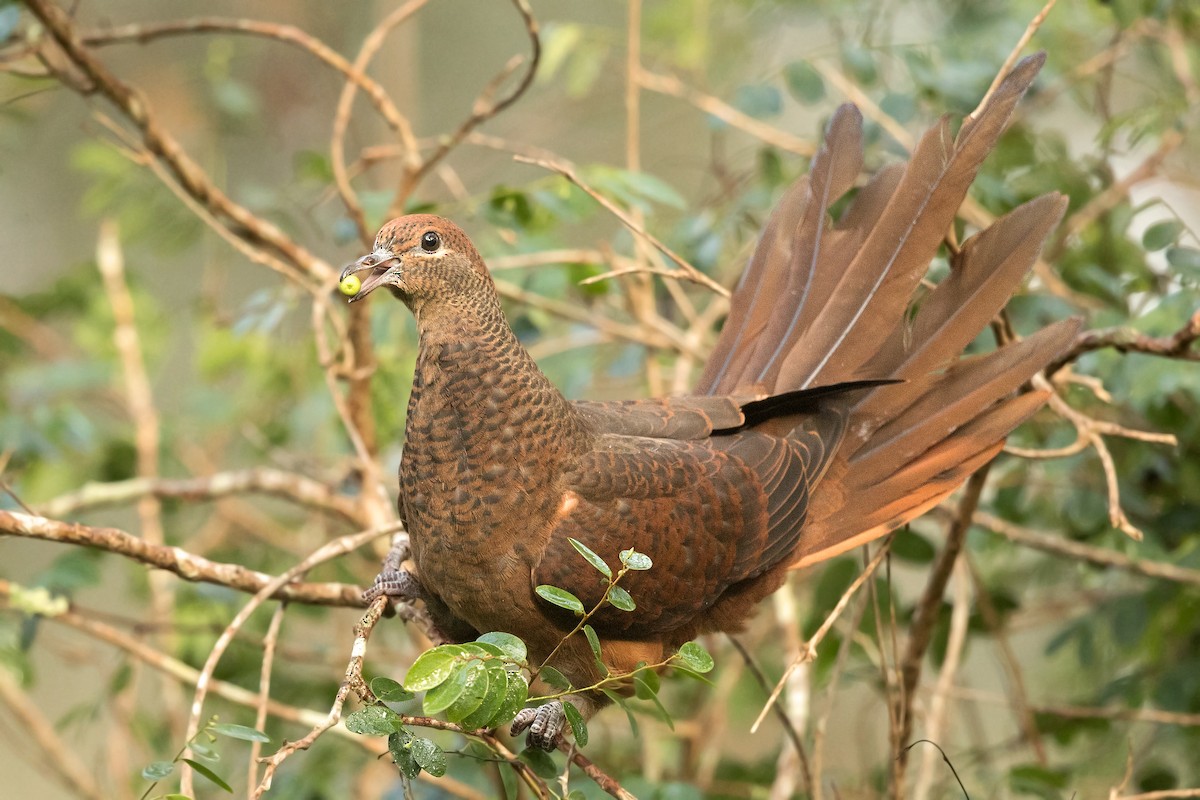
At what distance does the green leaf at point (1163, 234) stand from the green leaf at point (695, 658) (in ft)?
4.43

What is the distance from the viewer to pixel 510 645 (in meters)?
1.38

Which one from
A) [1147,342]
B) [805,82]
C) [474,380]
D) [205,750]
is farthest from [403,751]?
[805,82]

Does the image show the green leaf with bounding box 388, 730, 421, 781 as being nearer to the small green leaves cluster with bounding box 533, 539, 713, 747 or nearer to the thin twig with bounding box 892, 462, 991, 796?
the small green leaves cluster with bounding box 533, 539, 713, 747

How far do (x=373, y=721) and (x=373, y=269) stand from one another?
727mm

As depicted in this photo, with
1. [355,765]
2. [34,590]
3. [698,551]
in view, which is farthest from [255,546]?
[698,551]

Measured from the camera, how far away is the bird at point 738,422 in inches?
68.9

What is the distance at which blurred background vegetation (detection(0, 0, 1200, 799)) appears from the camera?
7.73ft

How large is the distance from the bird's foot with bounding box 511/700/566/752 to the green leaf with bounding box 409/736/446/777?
0.40m

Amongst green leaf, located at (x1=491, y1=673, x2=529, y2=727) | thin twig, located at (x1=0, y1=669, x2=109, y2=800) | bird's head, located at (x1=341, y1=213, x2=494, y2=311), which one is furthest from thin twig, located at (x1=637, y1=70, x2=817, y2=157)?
thin twig, located at (x1=0, y1=669, x2=109, y2=800)

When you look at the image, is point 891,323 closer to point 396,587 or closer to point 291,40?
point 396,587

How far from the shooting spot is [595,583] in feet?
5.76

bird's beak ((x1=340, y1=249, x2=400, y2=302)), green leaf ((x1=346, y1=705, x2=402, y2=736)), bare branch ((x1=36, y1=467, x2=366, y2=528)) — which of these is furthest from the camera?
bare branch ((x1=36, y1=467, x2=366, y2=528))

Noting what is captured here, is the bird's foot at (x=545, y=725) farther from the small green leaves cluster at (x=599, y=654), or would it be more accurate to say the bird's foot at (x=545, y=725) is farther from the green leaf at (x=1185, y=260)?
the green leaf at (x=1185, y=260)

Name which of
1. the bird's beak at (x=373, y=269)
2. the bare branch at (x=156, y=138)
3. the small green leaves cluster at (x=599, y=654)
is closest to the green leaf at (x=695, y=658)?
the small green leaves cluster at (x=599, y=654)
